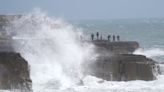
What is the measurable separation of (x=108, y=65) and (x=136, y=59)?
5.08ft

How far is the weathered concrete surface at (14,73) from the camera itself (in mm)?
26438

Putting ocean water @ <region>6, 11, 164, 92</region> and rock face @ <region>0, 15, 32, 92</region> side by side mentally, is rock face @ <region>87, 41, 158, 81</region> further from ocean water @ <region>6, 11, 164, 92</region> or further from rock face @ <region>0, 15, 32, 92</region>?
rock face @ <region>0, 15, 32, 92</region>

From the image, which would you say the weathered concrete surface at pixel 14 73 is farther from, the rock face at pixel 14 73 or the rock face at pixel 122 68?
the rock face at pixel 122 68

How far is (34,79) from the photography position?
29656mm

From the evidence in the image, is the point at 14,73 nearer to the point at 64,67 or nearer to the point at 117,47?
the point at 64,67

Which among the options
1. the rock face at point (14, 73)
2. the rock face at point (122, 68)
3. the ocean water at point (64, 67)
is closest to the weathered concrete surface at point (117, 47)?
the ocean water at point (64, 67)

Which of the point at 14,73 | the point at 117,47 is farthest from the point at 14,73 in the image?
the point at 117,47

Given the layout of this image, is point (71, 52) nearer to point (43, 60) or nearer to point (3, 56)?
point (43, 60)

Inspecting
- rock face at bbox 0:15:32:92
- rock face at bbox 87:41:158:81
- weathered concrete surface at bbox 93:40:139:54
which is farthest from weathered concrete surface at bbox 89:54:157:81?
rock face at bbox 0:15:32:92

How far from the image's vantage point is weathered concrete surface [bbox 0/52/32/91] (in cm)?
2644

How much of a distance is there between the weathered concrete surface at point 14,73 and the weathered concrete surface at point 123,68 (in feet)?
17.9

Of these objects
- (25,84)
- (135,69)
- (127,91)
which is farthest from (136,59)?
(25,84)

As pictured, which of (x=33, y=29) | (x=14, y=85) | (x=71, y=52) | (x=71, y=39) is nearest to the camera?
(x=14, y=85)

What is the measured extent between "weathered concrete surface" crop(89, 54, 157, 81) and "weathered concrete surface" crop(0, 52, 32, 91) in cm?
546
